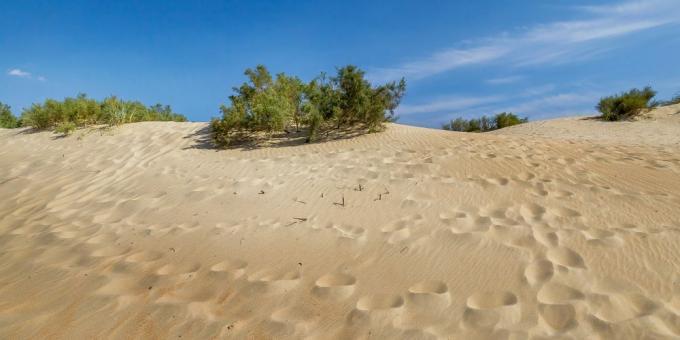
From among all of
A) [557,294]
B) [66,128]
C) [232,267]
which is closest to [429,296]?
[557,294]

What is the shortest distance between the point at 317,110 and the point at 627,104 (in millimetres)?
11292

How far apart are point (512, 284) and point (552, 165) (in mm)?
3220

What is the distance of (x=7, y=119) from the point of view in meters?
14.7

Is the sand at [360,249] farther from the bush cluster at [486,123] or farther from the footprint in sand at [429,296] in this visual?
the bush cluster at [486,123]

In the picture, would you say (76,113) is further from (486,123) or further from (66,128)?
(486,123)

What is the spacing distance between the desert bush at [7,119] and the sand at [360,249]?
462 inches

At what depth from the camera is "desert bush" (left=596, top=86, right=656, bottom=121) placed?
38.3 feet

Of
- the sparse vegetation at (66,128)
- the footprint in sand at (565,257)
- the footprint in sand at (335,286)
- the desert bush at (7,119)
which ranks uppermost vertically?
the desert bush at (7,119)

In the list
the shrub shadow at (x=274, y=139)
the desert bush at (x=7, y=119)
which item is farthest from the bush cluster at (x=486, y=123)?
the desert bush at (x=7, y=119)

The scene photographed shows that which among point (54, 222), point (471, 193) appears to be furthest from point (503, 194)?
point (54, 222)

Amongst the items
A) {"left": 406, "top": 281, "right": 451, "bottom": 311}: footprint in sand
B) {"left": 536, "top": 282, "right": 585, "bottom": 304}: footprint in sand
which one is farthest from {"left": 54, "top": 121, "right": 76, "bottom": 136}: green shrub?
{"left": 536, "top": 282, "right": 585, "bottom": 304}: footprint in sand

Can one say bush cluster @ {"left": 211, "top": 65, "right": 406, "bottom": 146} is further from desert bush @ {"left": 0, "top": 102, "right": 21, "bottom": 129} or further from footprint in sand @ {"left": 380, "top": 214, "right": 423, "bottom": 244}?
desert bush @ {"left": 0, "top": 102, "right": 21, "bottom": 129}

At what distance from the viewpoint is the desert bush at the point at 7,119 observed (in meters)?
14.1

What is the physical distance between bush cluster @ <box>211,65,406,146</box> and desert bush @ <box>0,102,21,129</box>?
12.3 m
